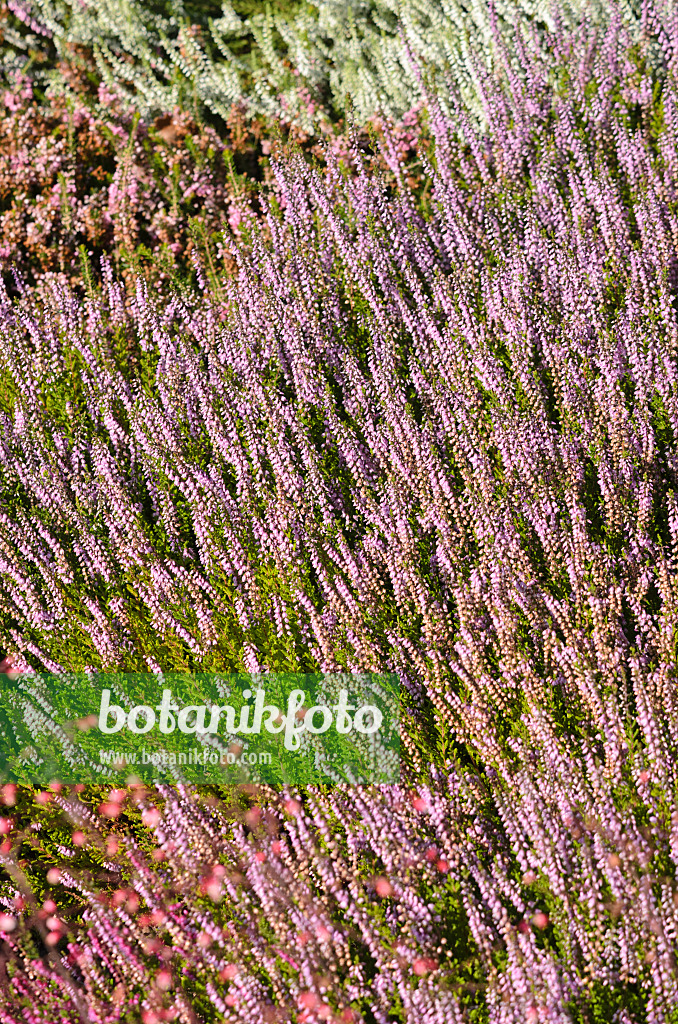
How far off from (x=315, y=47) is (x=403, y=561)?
5.00 m

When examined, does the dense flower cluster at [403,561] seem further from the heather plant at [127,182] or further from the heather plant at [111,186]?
the heather plant at [111,186]

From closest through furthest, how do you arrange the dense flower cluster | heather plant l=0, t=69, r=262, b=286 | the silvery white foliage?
the dense flower cluster → the silvery white foliage → heather plant l=0, t=69, r=262, b=286

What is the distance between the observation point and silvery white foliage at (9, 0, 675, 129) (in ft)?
17.2

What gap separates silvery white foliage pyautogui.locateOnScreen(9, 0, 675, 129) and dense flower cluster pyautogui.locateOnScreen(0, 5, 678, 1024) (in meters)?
0.65

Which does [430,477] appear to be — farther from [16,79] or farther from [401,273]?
[16,79]

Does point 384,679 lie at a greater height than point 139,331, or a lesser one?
lesser

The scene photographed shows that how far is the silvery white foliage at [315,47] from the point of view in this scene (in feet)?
17.2

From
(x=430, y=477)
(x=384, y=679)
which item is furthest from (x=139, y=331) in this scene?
(x=384, y=679)

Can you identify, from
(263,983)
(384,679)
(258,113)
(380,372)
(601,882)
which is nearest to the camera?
(601,882)

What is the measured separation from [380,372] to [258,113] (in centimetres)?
360

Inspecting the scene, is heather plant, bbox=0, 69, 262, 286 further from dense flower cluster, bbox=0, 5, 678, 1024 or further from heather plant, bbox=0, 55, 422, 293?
dense flower cluster, bbox=0, 5, 678, 1024

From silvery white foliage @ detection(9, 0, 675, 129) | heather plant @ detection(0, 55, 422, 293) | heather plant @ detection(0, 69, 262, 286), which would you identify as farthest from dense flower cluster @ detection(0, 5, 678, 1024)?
heather plant @ detection(0, 69, 262, 286)

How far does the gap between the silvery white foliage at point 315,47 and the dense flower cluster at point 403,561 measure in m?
0.65

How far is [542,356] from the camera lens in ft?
11.7
